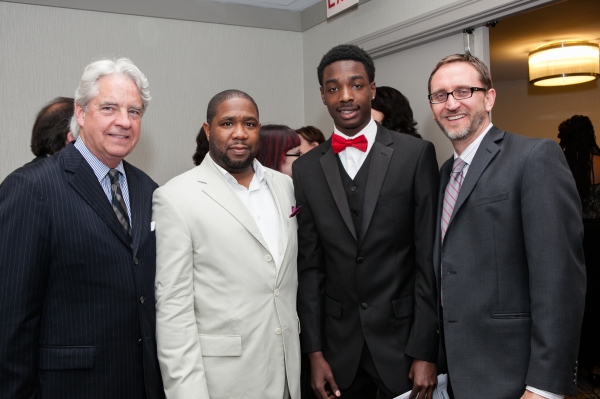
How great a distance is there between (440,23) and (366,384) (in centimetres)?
217

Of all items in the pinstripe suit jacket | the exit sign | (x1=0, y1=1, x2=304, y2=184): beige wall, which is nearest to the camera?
the pinstripe suit jacket

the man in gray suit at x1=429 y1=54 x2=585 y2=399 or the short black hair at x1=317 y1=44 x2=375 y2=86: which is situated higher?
the short black hair at x1=317 y1=44 x2=375 y2=86

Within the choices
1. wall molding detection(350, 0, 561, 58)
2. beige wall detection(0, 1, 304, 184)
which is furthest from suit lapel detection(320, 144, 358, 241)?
beige wall detection(0, 1, 304, 184)

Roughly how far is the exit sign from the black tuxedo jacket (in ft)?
6.90

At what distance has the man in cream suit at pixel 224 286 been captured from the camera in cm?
177

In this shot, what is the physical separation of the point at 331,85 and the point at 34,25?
2641 millimetres

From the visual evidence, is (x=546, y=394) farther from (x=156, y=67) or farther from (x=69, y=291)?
(x=156, y=67)

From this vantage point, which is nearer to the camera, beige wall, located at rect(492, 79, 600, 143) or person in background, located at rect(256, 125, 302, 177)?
person in background, located at rect(256, 125, 302, 177)

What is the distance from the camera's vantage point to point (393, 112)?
288 cm

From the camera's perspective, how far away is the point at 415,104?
354 centimetres

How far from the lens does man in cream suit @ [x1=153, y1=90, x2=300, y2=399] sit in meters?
1.77

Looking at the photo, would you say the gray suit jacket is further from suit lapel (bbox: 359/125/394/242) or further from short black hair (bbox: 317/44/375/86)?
short black hair (bbox: 317/44/375/86)

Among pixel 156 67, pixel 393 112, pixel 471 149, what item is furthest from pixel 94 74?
pixel 156 67

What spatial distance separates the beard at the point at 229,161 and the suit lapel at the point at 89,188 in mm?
448
